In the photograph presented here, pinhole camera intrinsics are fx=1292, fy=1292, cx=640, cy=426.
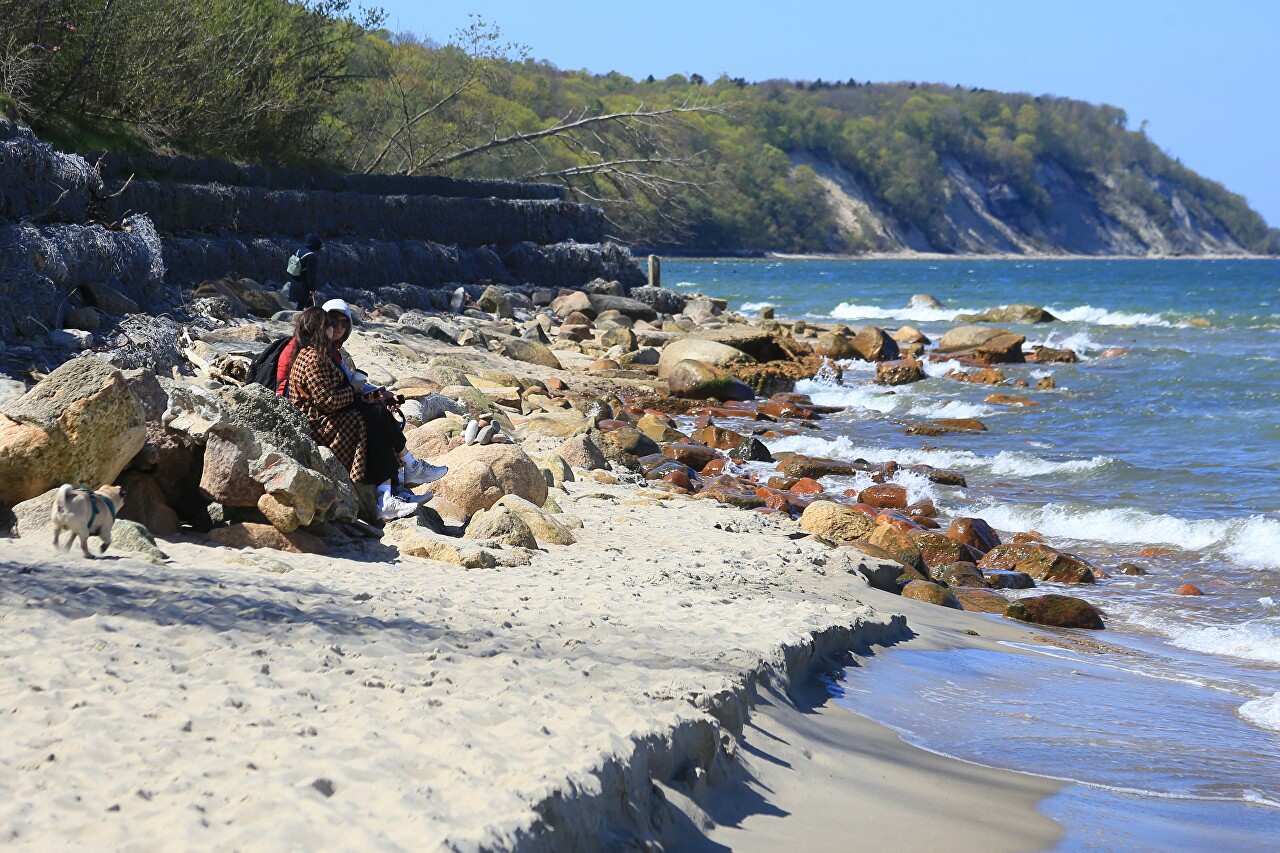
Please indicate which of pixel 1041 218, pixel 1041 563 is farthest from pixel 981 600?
pixel 1041 218

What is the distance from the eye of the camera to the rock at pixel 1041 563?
931 cm

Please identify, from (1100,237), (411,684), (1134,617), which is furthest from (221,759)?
(1100,237)

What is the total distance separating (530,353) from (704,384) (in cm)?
280

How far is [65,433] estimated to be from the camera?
19.1ft

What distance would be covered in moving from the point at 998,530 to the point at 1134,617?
2743 millimetres

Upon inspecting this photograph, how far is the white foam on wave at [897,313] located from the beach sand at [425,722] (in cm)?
3488

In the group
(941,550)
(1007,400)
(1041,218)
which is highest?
(1041,218)

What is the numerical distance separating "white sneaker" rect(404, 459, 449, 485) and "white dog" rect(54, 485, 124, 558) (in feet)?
7.74

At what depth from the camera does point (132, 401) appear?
19.8 feet

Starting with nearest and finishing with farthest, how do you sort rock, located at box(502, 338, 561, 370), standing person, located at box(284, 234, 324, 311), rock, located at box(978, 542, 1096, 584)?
rock, located at box(978, 542, 1096, 584) → standing person, located at box(284, 234, 324, 311) → rock, located at box(502, 338, 561, 370)

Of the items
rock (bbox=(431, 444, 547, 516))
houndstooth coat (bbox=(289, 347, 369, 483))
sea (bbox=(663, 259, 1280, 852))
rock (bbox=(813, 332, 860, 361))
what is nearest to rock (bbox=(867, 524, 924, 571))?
sea (bbox=(663, 259, 1280, 852))

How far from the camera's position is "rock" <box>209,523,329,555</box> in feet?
20.2

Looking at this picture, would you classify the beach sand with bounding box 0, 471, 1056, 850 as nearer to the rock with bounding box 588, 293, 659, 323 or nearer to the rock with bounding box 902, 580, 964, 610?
the rock with bounding box 902, 580, 964, 610

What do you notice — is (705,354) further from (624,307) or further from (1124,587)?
(1124,587)
